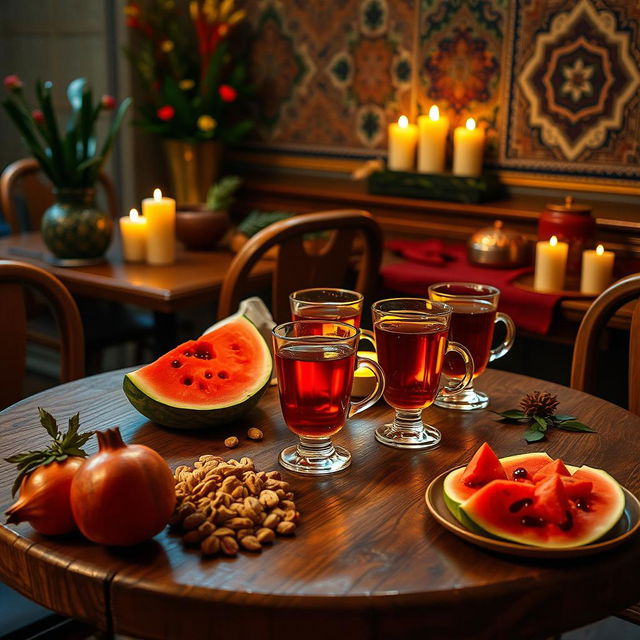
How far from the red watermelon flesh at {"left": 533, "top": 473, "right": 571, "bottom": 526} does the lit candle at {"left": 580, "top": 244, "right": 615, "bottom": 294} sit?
1.52 metres

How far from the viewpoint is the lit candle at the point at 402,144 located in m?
3.05

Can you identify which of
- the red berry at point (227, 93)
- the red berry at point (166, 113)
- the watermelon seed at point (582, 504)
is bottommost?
the watermelon seed at point (582, 504)

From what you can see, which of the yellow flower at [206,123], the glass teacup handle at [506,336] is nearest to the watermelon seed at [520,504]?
the glass teacup handle at [506,336]

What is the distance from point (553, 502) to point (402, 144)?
91.9 inches

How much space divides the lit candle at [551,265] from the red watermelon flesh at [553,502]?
1.51 m

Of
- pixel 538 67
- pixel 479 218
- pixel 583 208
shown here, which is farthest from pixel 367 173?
pixel 583 208

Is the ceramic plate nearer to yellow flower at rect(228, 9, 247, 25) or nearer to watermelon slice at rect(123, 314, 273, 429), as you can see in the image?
watermelon slice at rect(123, 314, 273, 429)

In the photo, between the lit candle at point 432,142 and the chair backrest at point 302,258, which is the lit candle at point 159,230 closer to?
the chair backrest at point 302,258

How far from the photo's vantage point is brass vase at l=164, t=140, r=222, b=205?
11.1 feet

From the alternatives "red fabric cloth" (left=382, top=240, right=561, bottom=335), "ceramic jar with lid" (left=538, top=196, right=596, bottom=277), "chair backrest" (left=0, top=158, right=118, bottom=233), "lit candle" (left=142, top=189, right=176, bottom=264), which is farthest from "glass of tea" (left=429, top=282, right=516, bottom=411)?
"chair backrest" (left=0, top=158, right=118, bottom=233)

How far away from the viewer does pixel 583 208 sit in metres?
2.49

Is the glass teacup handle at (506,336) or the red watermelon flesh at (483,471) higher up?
the glass teacup handle at (506,336)

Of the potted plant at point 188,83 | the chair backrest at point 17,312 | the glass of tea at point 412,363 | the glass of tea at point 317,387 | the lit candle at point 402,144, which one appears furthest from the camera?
the potted plant at point 188,83

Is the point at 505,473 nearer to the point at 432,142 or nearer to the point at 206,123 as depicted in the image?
the point at 432,142
